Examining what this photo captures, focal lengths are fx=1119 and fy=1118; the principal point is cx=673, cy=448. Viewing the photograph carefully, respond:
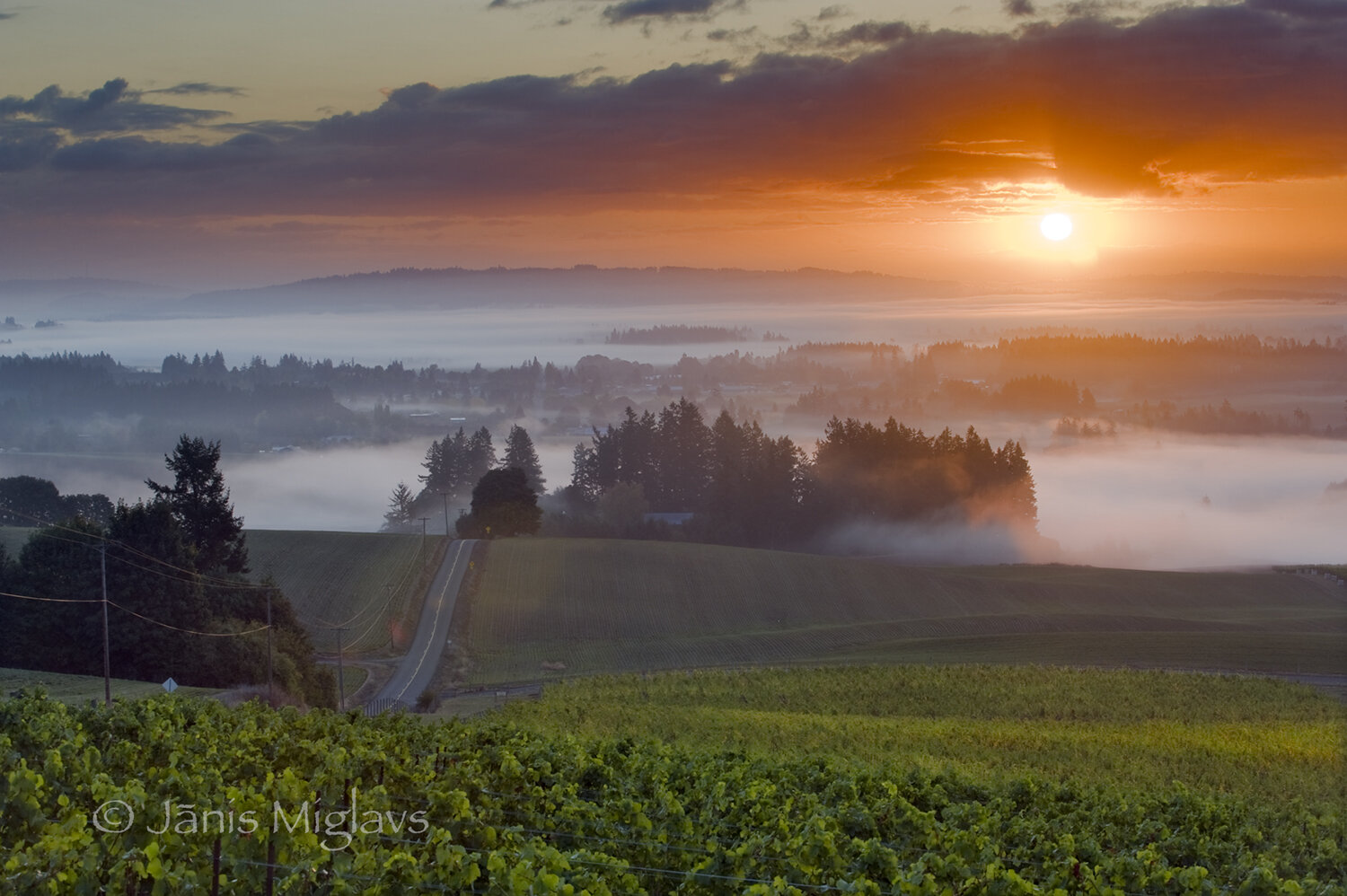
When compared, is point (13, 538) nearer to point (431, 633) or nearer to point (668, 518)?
point (431, 633)

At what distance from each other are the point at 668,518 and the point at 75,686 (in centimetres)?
8580

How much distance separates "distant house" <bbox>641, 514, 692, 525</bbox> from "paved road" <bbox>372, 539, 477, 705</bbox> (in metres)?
33.7

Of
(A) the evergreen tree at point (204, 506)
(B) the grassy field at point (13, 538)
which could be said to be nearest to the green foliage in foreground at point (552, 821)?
(A) the evergreen tree at point (204, 506)

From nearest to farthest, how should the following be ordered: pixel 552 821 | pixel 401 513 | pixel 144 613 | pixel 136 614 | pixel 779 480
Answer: pixel 552 821 → pixel 136 614 → pixel 144 613 → pixel 779 480 → pixel 401 513

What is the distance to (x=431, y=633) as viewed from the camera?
59406 millimetres

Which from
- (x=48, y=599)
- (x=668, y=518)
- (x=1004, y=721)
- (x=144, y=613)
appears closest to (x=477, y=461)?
(x=668, y=518)

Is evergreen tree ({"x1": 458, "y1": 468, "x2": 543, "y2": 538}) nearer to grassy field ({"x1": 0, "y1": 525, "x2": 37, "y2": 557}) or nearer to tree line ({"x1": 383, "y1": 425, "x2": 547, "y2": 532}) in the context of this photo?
grassy field ({"x1": 0, "y1": 525, "x2": 37, "y2": 557})

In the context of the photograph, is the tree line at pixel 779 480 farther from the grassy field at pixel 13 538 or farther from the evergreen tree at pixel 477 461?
the grassy field at pixel 13 538

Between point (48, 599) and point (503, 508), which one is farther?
point (503, 508)

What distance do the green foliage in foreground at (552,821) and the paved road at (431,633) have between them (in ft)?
89.9

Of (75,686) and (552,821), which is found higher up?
(552,821)

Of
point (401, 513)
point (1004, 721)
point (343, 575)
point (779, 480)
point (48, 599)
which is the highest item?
point (779, 480)

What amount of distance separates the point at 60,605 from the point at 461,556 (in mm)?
33277

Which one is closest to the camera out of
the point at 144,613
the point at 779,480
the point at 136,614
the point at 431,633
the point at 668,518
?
the point at 136,614
